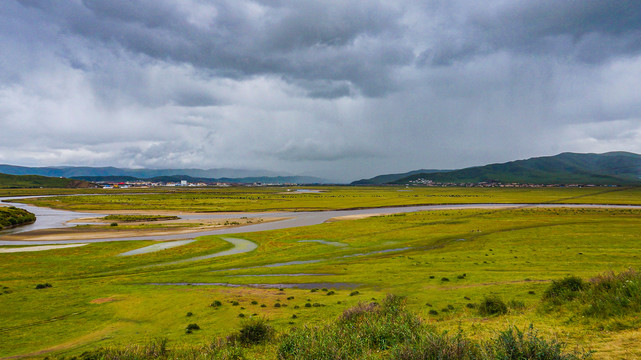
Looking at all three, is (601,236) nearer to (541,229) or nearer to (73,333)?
(541,229)

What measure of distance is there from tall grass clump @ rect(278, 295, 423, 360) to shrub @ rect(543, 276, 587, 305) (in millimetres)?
8657

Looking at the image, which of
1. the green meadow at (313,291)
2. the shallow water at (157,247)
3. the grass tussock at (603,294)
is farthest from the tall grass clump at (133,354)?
the shallow water at (157,247)

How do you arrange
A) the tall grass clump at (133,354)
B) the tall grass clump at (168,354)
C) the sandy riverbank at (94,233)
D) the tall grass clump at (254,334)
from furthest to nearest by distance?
the sandy riverbank at (94,233), the tall grass clump at (254,334), the tall grass clump at (133,354), the tall grass clump at (168,354)

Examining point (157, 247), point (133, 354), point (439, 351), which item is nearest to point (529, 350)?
point (439, 351)

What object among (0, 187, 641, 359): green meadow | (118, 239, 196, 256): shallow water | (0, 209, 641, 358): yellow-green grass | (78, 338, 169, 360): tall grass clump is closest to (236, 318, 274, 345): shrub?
(0, 187, 641, 359): green meadow

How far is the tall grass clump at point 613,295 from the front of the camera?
Answer: 12109 millimetres

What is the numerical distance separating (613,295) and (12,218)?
4289 inches

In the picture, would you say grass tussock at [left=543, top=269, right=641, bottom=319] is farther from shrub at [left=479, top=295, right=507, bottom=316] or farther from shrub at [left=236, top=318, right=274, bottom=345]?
shrub at [left=236, top=318, right=274, bottom=345]

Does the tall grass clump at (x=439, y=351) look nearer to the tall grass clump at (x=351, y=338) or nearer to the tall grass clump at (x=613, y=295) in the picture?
the tall grass clump at (x=351, y=338)

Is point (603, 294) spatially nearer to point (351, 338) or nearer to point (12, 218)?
point (351, 338)

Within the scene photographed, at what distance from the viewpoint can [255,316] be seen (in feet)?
62.0

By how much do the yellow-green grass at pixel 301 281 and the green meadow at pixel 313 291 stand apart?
14cm

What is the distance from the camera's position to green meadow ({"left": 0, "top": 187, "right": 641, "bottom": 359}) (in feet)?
41.6

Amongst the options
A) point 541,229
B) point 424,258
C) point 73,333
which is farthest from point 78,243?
point 541,229
